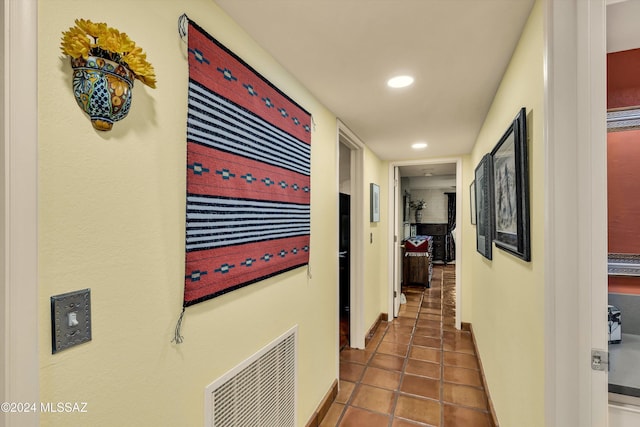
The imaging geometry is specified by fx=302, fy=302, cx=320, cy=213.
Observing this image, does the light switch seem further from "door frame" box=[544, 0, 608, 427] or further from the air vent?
"door frame" box=[544, 0, 608, 427]

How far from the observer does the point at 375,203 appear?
371 cm

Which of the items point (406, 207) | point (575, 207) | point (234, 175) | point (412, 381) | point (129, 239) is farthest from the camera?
point (406, 207)

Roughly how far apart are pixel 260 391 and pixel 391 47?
1.74 m

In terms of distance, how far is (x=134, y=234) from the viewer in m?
0.87

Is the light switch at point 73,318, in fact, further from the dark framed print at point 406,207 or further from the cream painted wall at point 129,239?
the dark framed print at point 406,207

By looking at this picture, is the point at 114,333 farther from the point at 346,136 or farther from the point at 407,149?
the point at 407,149

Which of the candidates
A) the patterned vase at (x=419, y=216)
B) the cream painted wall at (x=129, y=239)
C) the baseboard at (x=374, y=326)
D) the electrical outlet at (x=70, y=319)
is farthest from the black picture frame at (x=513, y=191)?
the patterned vase at (x=419, y=216)

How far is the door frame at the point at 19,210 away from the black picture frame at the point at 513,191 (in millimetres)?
1587

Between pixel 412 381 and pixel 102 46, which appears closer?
pixel 102 46

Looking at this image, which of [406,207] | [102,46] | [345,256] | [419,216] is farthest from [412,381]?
[419,216]

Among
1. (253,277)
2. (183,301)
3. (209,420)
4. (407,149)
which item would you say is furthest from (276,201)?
(407,149)

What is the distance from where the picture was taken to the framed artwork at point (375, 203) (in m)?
3.59

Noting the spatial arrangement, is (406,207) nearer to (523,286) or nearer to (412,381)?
(412,381)

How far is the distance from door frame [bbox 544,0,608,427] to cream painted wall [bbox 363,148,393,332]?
2.35 metres
